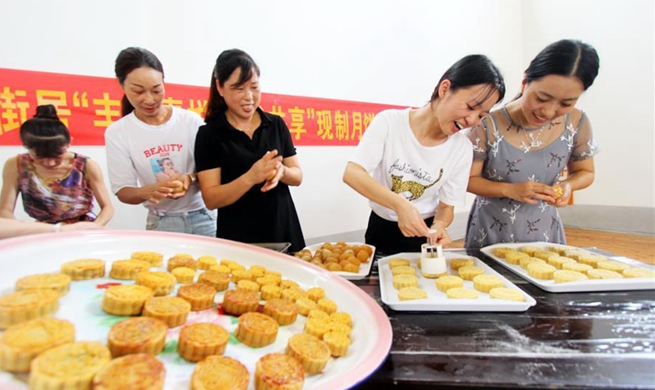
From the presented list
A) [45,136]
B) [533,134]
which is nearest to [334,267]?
[533,134]

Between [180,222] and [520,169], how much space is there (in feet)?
5.19

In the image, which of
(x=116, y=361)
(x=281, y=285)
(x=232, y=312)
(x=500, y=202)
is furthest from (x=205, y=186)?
(x=500, y=202)

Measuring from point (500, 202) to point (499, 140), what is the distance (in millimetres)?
282

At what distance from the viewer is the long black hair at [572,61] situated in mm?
1405

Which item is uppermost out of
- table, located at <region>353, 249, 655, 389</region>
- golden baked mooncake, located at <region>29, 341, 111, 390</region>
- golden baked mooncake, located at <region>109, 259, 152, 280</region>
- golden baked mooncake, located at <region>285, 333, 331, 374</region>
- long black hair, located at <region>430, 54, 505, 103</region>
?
long black hair, located at <region>430, 54, 505, 103</region>

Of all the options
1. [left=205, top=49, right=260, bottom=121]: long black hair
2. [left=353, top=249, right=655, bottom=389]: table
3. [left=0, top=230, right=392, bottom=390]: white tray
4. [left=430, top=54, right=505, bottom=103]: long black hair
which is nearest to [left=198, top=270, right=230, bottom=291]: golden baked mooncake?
[left=0, top=230, right=392, bottom=390]: white tray

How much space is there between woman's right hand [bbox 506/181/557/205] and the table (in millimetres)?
547

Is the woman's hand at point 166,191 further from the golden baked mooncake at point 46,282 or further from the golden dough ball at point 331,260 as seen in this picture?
the golden baked mooncake at point 46,282

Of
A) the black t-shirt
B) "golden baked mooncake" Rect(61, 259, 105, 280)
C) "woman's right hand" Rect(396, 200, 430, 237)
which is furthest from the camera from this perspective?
the black t-shirt

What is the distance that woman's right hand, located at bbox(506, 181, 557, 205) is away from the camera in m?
1.49

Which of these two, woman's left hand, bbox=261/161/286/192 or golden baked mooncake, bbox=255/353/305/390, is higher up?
woman's left hand, bbox=261/161/286/192

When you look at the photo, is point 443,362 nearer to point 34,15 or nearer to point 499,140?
point 499,140

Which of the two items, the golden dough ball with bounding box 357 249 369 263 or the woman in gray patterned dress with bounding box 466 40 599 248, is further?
the woman in gray patterned dress with bounding box 466 40 599 248

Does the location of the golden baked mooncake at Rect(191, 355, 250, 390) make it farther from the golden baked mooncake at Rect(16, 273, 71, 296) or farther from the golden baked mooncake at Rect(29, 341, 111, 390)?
the golden baked mooncake at Rect(16, 273, 71, 296)
